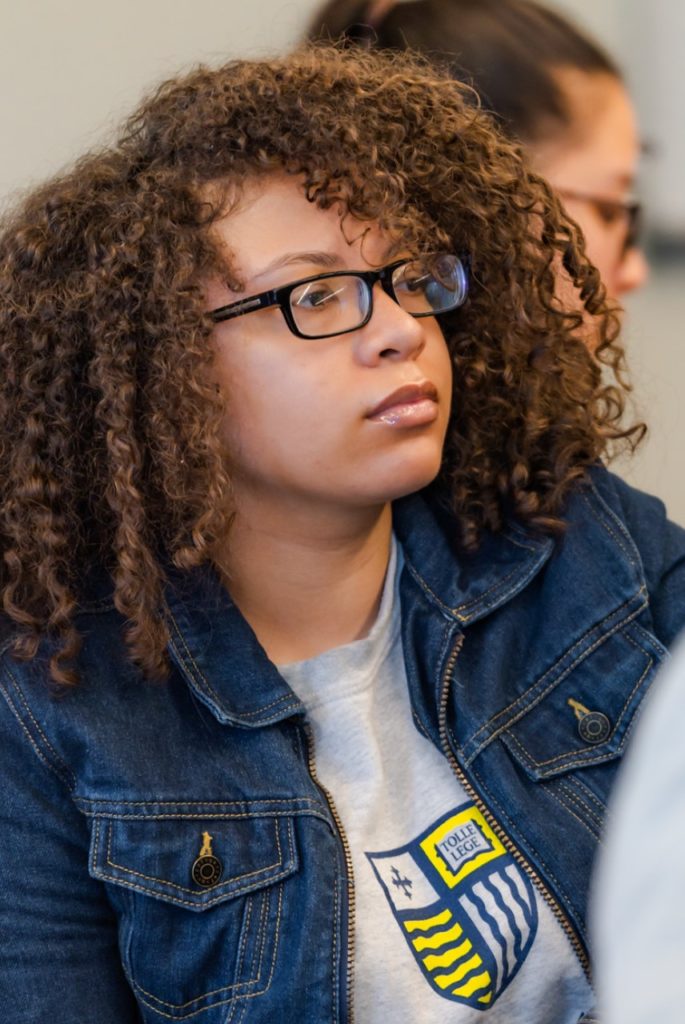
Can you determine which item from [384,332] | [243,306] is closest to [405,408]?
[384,332]

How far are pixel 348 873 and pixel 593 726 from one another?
0.27m

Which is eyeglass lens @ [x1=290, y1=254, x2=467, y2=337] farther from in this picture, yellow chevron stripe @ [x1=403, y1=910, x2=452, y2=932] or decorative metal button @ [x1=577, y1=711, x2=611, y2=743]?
yellow chevron stripe @ [x1=403, y1=910, x2=452, y2=932]

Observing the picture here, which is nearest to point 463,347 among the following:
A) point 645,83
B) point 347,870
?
point 347,870

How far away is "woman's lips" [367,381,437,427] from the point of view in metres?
1.23

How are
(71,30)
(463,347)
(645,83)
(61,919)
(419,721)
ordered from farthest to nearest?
(645,83), (71,30), (463,347), (419,721), (61,919)

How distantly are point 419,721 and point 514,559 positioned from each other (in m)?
0.20

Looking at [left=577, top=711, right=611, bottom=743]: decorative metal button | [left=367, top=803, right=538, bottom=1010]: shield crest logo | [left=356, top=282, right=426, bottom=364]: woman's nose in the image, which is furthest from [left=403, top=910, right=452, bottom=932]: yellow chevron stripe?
[left=356, top=282, right=426, bottom=364]: woman's nose

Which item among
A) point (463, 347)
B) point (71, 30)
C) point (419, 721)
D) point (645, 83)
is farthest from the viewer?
point (645, 83)

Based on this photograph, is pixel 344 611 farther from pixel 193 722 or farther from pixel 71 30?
pixel 71 30

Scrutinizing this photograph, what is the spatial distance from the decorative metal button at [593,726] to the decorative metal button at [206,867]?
1.19 ft

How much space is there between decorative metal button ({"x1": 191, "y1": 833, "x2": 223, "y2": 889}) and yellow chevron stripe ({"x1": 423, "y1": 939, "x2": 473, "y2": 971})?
0.19 m

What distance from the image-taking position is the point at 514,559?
1.37 metres

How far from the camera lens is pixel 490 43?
1.63m

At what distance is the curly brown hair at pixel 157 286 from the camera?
1235 mm
